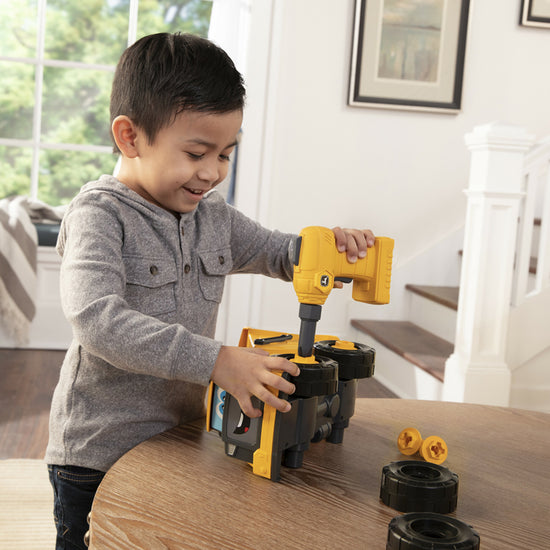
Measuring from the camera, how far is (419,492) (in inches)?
28.5

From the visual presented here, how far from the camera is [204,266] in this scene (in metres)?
1.09

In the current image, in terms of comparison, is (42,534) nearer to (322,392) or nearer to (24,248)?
(322,392)

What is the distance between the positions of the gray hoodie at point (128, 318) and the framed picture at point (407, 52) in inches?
109

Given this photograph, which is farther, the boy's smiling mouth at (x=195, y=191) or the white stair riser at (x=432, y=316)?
the white stair riser at (x=432, y=316)

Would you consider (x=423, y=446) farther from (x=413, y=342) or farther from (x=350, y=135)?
(x=350, y=135)

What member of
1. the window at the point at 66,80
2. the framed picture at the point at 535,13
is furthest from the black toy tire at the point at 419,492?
the window at the point at 66,80

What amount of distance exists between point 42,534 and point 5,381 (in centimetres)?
135

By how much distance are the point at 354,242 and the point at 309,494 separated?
1.13ft

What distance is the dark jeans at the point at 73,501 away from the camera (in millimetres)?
979

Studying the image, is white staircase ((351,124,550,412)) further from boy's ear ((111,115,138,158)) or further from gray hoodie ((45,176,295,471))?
boy's ear ((111,115,138,158))

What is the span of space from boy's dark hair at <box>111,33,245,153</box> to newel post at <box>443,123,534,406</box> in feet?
5.70

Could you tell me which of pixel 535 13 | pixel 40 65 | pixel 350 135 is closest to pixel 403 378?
pixel 350 135

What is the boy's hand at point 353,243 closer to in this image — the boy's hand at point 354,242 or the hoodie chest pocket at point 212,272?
the boy's hand at point 354,242

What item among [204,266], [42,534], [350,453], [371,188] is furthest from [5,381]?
[350,453]
